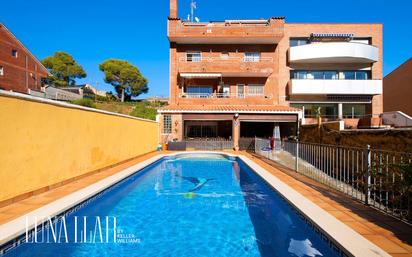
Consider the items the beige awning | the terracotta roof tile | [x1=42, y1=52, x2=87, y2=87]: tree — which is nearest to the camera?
the terracotta roof tile

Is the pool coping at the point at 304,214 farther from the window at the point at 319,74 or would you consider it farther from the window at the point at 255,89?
the window at the point at 319,74

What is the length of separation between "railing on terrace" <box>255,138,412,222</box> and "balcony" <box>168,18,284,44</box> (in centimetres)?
1327

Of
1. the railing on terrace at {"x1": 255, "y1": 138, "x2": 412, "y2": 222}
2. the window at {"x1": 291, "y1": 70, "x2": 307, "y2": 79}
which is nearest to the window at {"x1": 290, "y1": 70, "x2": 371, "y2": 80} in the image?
the window at {"x1": 291, "y1": 70, "x2": 307, "y2": 79}

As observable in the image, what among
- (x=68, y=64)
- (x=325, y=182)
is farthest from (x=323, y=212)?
(x=68, y=64)

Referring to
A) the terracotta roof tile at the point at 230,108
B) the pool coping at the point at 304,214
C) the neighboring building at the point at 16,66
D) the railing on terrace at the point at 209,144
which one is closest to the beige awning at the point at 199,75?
the terracotta roof tile at the point at 230,108

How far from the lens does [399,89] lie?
31.5 metres

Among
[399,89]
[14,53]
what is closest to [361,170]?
[399,89]

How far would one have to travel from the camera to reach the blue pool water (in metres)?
4.80

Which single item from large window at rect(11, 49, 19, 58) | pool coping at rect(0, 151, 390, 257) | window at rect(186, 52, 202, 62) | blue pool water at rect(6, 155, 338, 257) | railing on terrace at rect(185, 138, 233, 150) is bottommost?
blue pool water at rect(6, 155, 338, 257)

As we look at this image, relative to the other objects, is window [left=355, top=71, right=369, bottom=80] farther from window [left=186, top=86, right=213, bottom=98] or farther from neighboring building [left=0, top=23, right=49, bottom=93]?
neighboring building [left=0, top=23, right=49, bottom=93]

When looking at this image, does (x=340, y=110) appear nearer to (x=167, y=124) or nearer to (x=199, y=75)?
(x=199, y=75)

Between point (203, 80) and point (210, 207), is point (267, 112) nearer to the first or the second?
point (203, 80)

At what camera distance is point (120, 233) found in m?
5.61

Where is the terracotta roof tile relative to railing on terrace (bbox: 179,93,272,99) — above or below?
below
